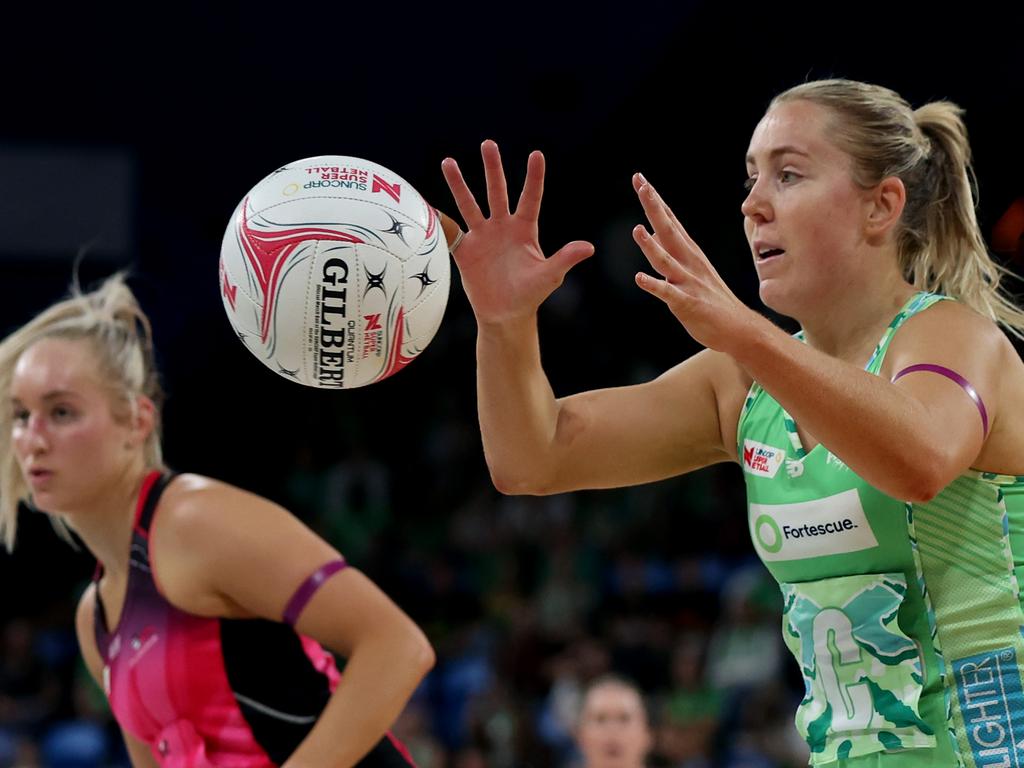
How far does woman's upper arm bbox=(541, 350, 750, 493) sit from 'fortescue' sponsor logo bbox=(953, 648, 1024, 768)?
0.64m

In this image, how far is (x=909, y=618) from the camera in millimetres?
2121

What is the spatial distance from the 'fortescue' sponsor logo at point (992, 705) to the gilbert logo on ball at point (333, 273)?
1081 millimetres

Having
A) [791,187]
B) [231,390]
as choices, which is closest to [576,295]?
[231,390]

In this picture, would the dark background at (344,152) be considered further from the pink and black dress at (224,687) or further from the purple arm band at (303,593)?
the purple arm band at (303,593)

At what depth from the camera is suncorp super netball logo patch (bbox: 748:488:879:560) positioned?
2.14m

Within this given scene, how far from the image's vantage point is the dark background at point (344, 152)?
33.0ft

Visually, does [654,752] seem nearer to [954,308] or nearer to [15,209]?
[954,308]

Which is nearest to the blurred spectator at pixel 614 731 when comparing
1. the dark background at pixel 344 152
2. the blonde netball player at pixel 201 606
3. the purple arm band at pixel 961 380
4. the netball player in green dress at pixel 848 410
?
the blonde netball player at pixel 201 606

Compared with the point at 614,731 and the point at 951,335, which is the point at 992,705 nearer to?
the point at 951,335

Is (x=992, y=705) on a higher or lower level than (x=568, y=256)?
lower

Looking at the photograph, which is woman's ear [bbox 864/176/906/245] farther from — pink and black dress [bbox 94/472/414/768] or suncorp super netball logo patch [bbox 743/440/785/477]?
pink and black dress [bbox 94/472/414/768]

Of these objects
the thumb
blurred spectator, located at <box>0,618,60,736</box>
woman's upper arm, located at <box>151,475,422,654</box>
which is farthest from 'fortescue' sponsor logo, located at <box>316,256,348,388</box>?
blurred spectator, located at <box>0,618,60,736</box>

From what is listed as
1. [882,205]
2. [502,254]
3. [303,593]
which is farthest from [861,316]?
[303,593]

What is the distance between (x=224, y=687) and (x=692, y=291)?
149 centimetres
